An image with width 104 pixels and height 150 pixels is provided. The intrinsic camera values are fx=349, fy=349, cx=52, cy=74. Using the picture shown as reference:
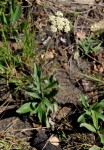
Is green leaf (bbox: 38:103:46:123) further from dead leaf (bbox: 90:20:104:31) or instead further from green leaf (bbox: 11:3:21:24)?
dead leaf (bbox: 90:20:104:31)

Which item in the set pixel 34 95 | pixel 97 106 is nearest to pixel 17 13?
pixel 34 95

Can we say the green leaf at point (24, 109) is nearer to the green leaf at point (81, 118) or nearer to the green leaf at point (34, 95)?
the green leaf at point (34, 95)

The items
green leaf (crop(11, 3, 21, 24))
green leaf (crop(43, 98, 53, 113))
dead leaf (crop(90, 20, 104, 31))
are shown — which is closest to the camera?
green leaf (crop(43, 98, 53, 113))

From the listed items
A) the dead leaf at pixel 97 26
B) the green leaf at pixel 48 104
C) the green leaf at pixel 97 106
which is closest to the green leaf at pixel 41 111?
the green leaf at pixel 48 104

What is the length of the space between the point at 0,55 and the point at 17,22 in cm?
42

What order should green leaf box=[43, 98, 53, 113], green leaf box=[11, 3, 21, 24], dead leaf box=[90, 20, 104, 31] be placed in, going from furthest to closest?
1. dead leaf box=[90, 20, 104, 31]
2. green leaf box=[11, 3, 21, 24]
3. green leaf box=[43, 98, 53, 113]

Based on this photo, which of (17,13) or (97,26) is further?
(97,26)

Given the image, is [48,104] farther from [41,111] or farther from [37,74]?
[37,74]

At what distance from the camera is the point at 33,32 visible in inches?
93.6

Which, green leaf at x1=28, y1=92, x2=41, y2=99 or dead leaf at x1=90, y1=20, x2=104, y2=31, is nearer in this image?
green leaf at x1=28, y1=92, x2=41, y2=99

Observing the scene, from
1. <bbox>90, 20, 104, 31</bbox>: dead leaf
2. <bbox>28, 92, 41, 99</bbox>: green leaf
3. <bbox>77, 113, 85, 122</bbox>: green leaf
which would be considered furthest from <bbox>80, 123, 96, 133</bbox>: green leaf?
<bbox>90, 20, 104, 31</bbox>: dead leaf

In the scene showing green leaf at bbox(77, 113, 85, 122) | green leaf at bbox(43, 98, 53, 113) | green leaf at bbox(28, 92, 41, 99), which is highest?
green leaf at bbox(28, 92, 41, 99)

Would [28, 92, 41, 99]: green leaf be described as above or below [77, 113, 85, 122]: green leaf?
above

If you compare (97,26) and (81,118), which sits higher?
(97,26)
